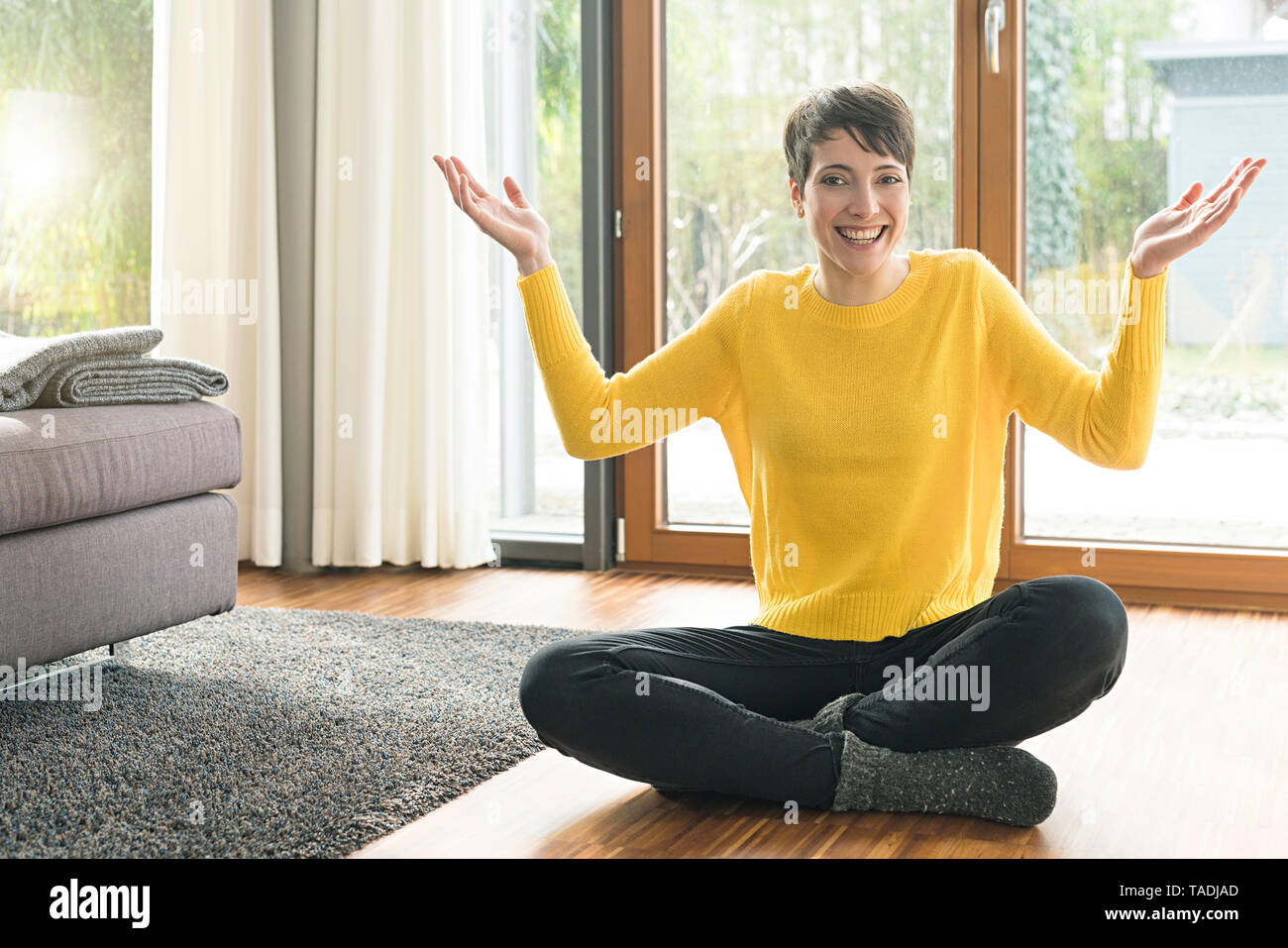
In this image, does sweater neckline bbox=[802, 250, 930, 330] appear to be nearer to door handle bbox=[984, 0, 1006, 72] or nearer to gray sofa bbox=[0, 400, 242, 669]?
gray sofa bbox=[0, 400, 242, 669]

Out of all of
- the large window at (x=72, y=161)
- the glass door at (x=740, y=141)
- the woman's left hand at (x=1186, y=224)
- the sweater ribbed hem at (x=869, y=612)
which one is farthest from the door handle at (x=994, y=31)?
the large window at (x=72, y=161)

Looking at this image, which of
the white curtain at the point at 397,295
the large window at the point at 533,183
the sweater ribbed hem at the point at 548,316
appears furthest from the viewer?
the large window at the point at 533,183

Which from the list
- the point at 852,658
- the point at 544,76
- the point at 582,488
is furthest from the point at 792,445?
the point at 544,76

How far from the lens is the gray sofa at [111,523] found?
6.13 feet

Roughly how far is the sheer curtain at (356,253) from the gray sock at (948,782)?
1908 mm

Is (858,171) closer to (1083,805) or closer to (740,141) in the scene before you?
(1083,805)

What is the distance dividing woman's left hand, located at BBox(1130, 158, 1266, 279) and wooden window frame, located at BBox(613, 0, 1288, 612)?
1.52 meters

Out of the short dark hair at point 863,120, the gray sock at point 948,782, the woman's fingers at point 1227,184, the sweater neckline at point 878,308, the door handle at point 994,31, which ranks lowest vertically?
the gray sock at point 948,782

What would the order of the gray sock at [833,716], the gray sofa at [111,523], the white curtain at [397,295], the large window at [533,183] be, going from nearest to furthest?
the gray sock at [833,716]
the gray sofa at [111,523]
the white curtain at [397,295]
the large window at [533,183]

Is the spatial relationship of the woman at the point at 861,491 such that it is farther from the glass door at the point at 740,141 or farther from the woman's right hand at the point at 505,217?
the glass door at the point at 740,141

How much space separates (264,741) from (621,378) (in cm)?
69

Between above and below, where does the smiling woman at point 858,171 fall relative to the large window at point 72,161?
below
